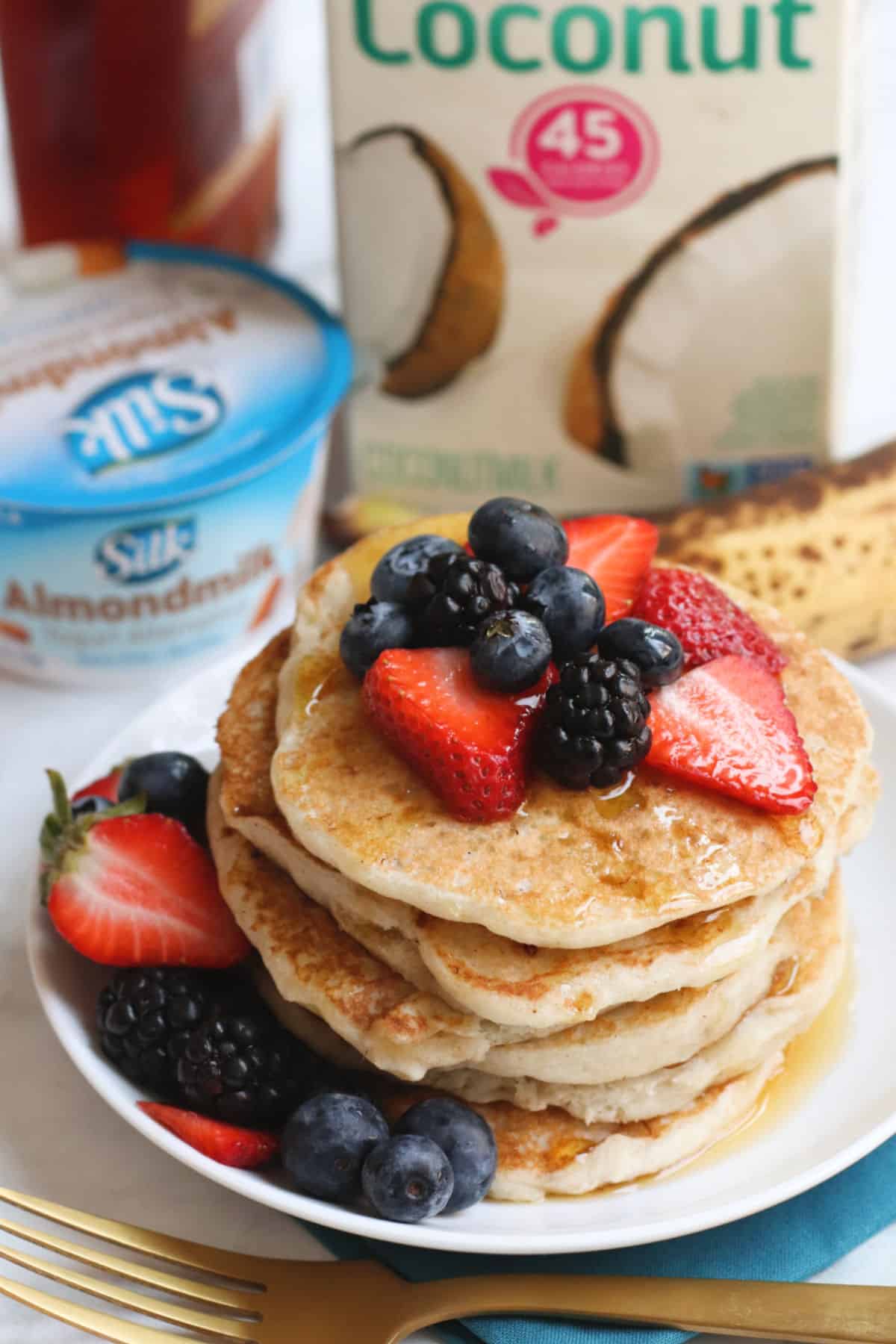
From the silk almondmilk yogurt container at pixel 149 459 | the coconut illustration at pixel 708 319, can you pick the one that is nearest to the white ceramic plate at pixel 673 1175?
the silk almondmilk yogurt container at pixel 149 459

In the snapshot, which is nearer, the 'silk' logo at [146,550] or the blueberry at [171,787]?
the blueberry at [171,787]

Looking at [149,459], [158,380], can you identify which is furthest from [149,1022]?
[158,380]

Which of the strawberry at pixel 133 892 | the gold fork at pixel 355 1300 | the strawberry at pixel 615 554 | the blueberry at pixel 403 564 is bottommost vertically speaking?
the gold fork at pixel 355 1300

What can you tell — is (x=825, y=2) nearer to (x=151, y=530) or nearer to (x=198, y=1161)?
(x=151, y=530)

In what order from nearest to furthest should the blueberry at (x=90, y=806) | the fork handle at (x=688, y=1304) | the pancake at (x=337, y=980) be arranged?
1. the fork handle at (x=688, y=1304)
2. the pancake at (x=337, y=980)
3. the blueberry at (x=90, y=806)

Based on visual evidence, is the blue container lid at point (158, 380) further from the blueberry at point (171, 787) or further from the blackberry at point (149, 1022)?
the blackberry at point (149, 1022)

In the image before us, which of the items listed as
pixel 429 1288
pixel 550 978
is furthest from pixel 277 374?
pixel 429 1288

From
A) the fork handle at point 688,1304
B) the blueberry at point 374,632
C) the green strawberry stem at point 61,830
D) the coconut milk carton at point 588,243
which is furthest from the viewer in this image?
the coconut milk carton at point 588,243
